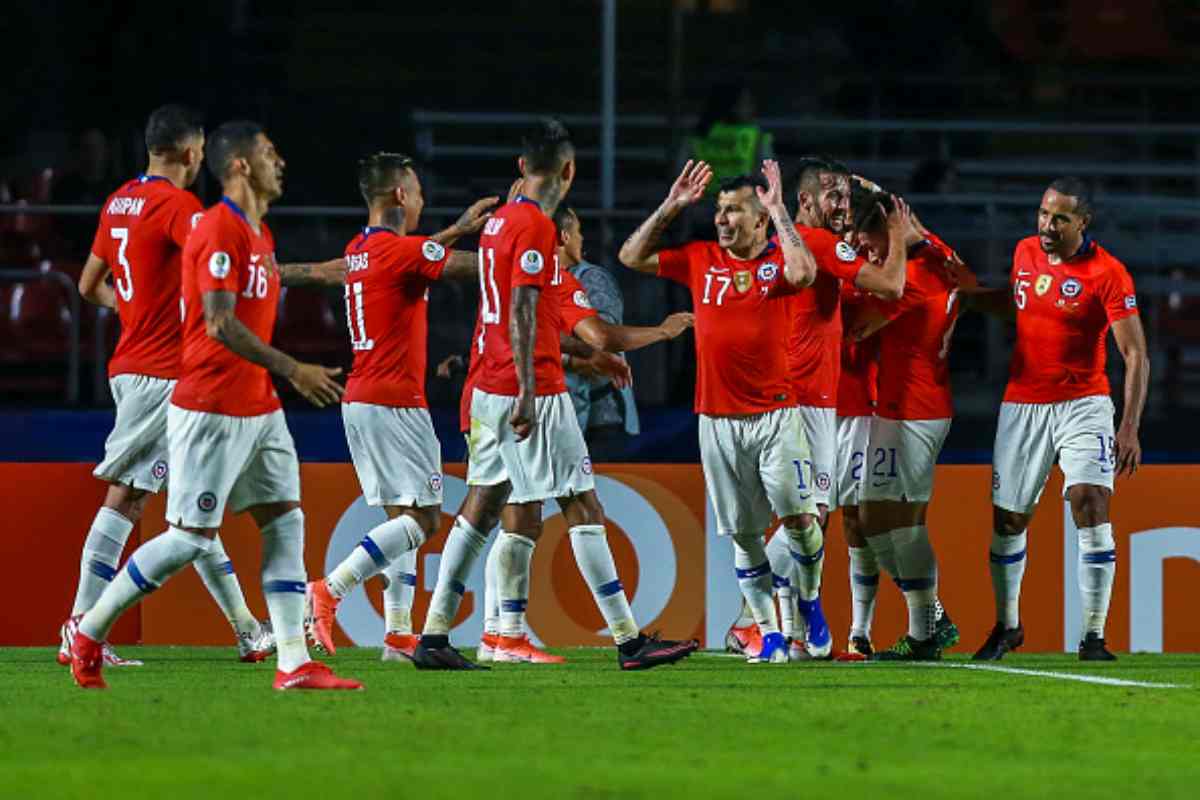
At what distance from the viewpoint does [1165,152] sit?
22.3 m

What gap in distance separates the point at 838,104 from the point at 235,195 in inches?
600

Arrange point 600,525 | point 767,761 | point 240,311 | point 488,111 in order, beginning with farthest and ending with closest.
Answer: point 488,111
point 600,525
point 240,311
point 767,761

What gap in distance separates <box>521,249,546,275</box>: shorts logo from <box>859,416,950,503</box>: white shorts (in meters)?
2.42

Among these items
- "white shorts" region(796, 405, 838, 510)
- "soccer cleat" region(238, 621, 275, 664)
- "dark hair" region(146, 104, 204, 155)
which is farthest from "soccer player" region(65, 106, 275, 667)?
"white shorts" region(796, 405, 838, 510)

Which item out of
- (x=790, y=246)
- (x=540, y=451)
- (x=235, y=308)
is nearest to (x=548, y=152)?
(x=790, y=246)

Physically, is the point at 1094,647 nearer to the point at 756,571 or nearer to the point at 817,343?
the point at 756,571

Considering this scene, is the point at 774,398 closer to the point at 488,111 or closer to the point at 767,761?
A: the point at 767,761

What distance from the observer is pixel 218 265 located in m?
7.23

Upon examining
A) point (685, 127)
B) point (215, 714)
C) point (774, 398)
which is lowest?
point (215, 714)

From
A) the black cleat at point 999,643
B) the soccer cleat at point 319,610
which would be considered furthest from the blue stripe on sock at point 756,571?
the soccer cleat at point 319,610

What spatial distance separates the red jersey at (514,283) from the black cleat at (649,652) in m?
1.12

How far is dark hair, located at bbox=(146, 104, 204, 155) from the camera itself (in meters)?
9.05

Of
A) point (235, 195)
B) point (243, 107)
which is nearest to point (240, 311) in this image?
point (235, 195)

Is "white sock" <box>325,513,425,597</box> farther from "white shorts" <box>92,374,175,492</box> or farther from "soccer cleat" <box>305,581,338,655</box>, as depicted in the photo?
"white shorts" <box>92,374,175,492</box>
